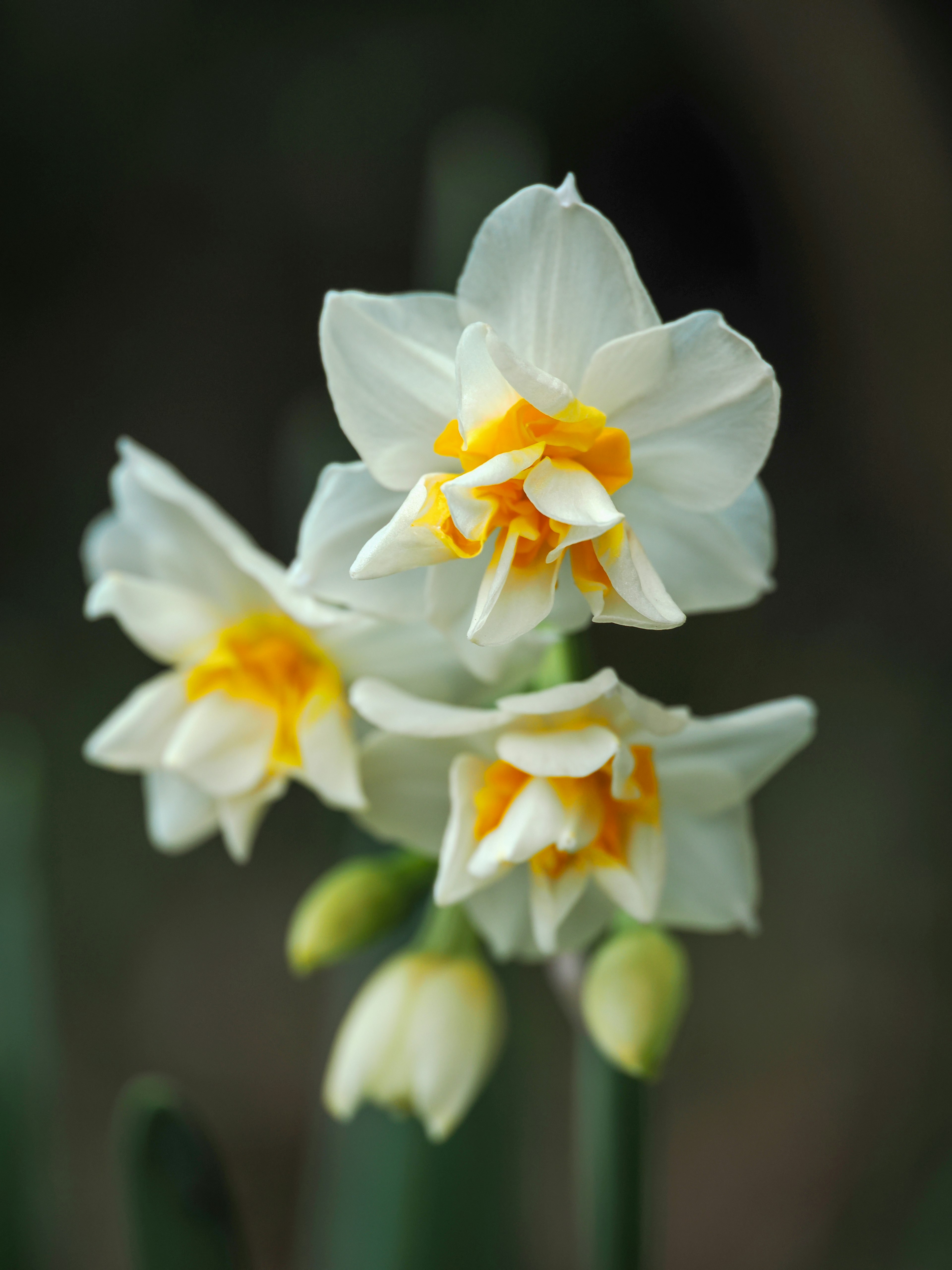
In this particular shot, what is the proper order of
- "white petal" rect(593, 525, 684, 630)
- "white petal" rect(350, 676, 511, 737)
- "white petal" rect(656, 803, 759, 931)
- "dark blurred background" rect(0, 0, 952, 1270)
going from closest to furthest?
"white petal" rect(593, 525, 684, 630)
"white petal" rect(350, 676, 511, 737)
"white petal" rect(656, 803, 759, 931)
"dark blurred background" rect(0, 0, 952, 1270)

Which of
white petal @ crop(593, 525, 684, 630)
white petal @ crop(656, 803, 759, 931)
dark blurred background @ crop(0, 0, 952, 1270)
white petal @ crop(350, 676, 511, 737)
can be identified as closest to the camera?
white petal @ crop(593, 525, 684, 630)

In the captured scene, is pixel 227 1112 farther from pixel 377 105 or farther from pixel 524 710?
pixel 377 105

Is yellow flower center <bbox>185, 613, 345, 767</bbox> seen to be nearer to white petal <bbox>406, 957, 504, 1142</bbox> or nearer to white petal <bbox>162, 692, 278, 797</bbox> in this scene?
white petal <bbox>162, 692, 278, 797</bbox>

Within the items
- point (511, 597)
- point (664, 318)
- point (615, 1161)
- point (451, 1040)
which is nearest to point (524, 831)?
point (511, 597)

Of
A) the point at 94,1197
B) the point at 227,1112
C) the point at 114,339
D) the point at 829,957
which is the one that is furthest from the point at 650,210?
the point at 94,1197

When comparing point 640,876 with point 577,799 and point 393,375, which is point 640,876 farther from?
point 393,375

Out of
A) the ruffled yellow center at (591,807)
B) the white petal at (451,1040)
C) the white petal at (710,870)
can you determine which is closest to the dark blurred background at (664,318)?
the white petal at (451,1040)

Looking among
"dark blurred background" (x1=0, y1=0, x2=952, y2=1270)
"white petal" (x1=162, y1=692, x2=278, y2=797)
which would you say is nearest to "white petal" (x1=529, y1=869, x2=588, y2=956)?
"white petal" (x1=162, y1=692, x2=278, y2=797)
